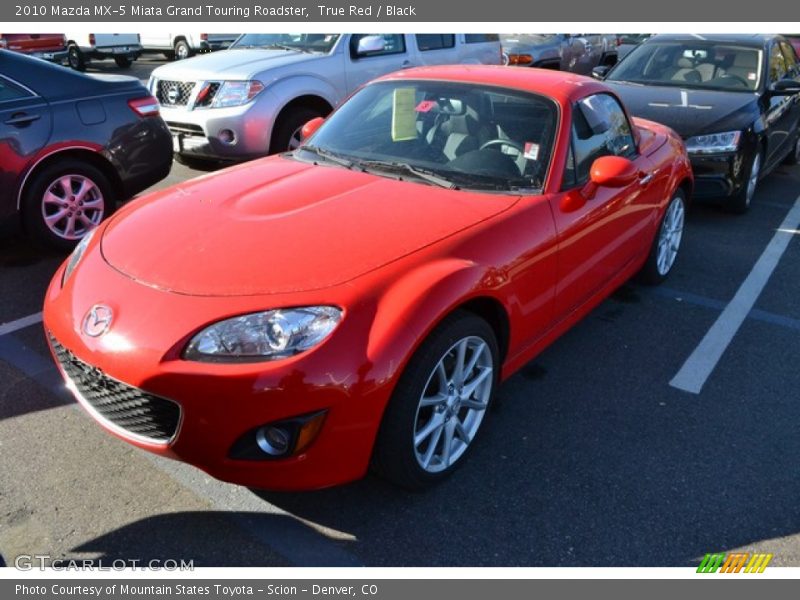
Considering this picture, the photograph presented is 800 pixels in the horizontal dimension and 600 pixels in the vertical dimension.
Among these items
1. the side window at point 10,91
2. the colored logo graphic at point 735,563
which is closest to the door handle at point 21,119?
the side window at point 10,91

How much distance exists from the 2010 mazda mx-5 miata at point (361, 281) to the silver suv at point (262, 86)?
269cm

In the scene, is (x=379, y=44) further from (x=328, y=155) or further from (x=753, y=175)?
(x=328, y=155)

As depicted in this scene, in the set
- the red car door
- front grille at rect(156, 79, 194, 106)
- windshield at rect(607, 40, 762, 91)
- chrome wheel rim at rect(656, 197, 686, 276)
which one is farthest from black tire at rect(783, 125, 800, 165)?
front grille at rect(156, 79, 194, 106)

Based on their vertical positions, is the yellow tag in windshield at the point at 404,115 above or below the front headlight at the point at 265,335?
above

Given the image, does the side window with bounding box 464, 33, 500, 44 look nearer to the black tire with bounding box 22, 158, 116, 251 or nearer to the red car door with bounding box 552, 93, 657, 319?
the red car door with bounding box 552, 93, 657, 319

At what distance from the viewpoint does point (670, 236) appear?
4.81 m

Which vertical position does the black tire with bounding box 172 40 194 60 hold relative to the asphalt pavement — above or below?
above

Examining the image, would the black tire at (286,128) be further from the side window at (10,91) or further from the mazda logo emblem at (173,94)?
the side window at (10,91)

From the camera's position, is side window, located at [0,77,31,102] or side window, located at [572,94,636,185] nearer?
side window, located at [572,94,636,185]

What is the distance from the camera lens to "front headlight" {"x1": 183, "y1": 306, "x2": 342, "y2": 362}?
7.36ft

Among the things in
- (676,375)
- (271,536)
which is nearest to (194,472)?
(271,536)

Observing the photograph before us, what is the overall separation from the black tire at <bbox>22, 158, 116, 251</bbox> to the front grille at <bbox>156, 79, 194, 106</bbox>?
188 centimetres

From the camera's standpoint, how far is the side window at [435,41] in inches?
319

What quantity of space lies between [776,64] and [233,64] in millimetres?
5570
